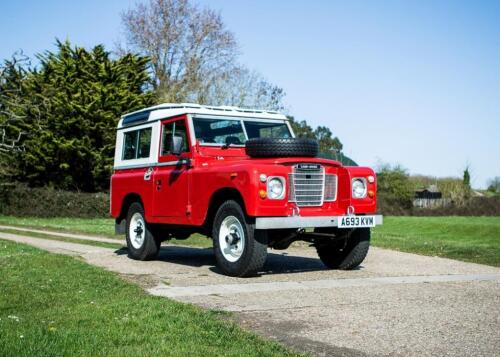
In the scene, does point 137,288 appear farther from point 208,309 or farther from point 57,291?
point 208,309

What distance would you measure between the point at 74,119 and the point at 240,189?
26.6m

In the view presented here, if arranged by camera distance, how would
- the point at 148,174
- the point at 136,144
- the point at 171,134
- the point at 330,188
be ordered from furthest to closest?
the point at 136,144, the point at 148,174, the point at 171,134, the point at 330,188

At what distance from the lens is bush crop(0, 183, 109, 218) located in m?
32.2

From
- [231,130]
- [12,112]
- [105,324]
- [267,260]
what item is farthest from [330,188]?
[12,112]

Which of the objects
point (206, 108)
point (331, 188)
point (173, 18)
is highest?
point (173, 18)

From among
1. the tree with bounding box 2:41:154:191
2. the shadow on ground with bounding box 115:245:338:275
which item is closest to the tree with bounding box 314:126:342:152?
the tree with bounding box 2:41:154:191

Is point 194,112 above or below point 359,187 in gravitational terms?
above

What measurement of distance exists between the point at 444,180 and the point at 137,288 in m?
48.3

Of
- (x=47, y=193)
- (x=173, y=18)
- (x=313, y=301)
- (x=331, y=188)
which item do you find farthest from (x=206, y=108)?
(x=173, y=18)

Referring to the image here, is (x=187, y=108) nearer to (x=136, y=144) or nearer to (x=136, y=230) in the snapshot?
(x=136, y=144)

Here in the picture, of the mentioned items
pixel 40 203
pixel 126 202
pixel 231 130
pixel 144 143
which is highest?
pixel 231 130

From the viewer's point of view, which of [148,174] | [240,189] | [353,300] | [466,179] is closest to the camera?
[353,300]

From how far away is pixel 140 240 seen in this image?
1212cm

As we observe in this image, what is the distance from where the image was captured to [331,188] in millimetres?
9922
